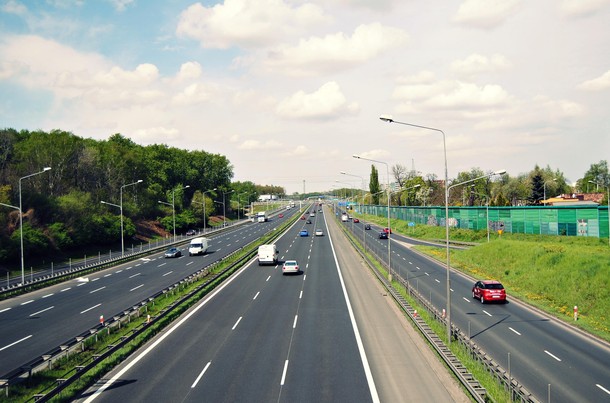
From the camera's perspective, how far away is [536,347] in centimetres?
2420

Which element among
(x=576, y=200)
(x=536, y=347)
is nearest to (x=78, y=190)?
(x=536, y=347)

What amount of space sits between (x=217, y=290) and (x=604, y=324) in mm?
28139

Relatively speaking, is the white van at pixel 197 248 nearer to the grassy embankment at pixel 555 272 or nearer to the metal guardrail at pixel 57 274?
the metal guardrail at pixel 57 274

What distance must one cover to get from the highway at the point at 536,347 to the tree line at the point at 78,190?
119ft

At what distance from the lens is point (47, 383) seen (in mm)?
18234

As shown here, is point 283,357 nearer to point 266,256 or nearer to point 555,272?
point 555,272

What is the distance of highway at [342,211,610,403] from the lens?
18703mm

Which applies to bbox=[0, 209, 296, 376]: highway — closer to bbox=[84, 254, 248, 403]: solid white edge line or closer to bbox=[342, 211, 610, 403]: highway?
bbox=[84, 254, 248, 403]: solid white edge line

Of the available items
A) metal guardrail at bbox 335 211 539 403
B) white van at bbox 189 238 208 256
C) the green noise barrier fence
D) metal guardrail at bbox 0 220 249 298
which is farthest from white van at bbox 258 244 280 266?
the green noise barrier fence

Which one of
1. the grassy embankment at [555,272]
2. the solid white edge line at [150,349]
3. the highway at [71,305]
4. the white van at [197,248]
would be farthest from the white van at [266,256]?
the grassy embankment at [555,272]

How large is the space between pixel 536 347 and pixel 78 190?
7971 centimetres

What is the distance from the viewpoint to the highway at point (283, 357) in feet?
58.0

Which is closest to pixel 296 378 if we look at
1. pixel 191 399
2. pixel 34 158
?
pixel 191 399

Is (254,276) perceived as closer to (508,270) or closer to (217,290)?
(217,290)
